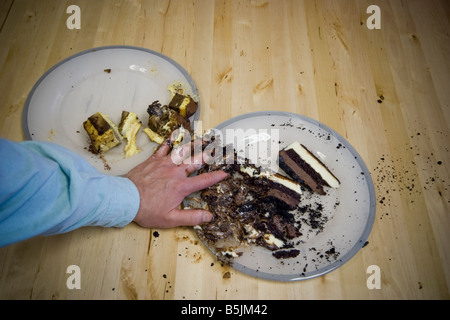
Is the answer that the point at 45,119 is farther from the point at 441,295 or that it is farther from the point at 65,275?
the point at 441,295

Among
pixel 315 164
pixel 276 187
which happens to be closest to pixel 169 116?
pixel 276 187

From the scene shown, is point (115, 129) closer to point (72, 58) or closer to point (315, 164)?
point (72, 58)

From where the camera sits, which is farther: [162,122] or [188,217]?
[162,122]

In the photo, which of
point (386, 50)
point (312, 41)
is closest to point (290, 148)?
point (312, 41)

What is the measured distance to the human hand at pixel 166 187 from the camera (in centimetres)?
104

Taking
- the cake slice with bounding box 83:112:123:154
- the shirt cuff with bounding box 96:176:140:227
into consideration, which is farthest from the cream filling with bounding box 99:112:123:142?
the shirt cuff with bounding box 96:176:140:227

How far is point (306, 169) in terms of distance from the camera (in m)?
1.14

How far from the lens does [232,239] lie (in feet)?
3.39

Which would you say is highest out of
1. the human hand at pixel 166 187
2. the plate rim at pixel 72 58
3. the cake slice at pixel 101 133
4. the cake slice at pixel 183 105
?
the plate rim at pixel 72 58

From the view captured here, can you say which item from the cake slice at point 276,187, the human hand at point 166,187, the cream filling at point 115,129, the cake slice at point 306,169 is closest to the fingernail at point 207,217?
the human hand at point 166,187

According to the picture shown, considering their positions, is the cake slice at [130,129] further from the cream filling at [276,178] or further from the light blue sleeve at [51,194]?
the cream filling at [276,178]

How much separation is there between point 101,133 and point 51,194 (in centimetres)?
39

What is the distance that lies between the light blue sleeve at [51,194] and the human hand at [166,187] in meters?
0.05

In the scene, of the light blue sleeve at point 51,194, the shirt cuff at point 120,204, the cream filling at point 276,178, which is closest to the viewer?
the light blue sleeve at point 51,194
